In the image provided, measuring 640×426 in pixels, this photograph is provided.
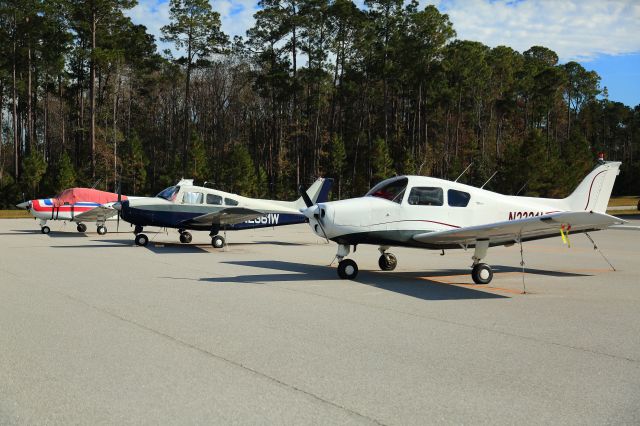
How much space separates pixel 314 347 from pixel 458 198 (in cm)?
650

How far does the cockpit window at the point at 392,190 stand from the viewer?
11484 mm

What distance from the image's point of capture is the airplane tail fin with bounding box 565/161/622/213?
12297 millimetres

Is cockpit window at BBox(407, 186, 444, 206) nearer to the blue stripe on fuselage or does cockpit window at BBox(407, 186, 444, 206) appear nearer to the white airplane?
the white airplane

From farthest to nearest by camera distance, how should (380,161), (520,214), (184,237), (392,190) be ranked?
(380,161) < (184,237) < (520,214) < (392,190)

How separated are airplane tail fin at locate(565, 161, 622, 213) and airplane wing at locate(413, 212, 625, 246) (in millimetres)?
1134

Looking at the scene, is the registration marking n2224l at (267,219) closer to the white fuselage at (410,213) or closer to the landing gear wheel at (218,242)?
the landing gear wheel at (218,242)

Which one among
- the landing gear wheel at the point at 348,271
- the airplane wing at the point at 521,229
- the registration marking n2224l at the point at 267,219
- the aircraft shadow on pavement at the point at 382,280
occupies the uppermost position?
the airplane wing at the point at 521,229

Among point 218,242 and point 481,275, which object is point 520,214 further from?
point 218,242

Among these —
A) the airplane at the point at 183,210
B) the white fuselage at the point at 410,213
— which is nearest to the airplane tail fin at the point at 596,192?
the white fuselage at the point at 410,213

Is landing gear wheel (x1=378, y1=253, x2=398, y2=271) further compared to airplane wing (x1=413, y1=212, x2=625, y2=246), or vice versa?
landing gear wheel (x1=378, y1=253, x2=398, y2=271)

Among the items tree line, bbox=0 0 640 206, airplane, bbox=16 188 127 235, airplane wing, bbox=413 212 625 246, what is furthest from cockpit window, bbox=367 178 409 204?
tree line, bbox=0 0 640 206

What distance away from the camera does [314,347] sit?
614 cm

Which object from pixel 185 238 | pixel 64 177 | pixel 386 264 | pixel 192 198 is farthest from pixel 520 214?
pixel 64 177

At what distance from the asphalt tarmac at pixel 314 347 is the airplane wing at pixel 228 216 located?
551 centimetres
